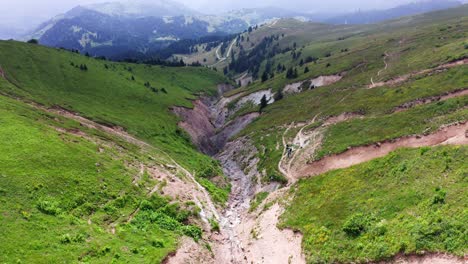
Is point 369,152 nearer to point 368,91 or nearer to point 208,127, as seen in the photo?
point 368,91

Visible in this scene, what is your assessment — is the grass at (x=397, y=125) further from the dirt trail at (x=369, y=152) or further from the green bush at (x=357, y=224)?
the green bush at (x=357, y=224)

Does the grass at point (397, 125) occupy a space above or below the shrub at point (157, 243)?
above

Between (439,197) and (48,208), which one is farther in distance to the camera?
(48,208)

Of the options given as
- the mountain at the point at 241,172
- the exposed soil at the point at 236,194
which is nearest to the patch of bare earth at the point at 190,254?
the mountain at the point at 241,172

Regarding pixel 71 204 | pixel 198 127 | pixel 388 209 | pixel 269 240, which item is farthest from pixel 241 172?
pixel 388 209

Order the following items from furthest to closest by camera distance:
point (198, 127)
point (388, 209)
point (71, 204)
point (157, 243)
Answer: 1. point (198, 127)
2. point (71, 204)
3. point (157, 243)
4. point (388, 209)

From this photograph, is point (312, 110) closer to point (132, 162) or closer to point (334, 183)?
point (334, 183)

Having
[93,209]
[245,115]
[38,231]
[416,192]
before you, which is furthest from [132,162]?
[245,115]
